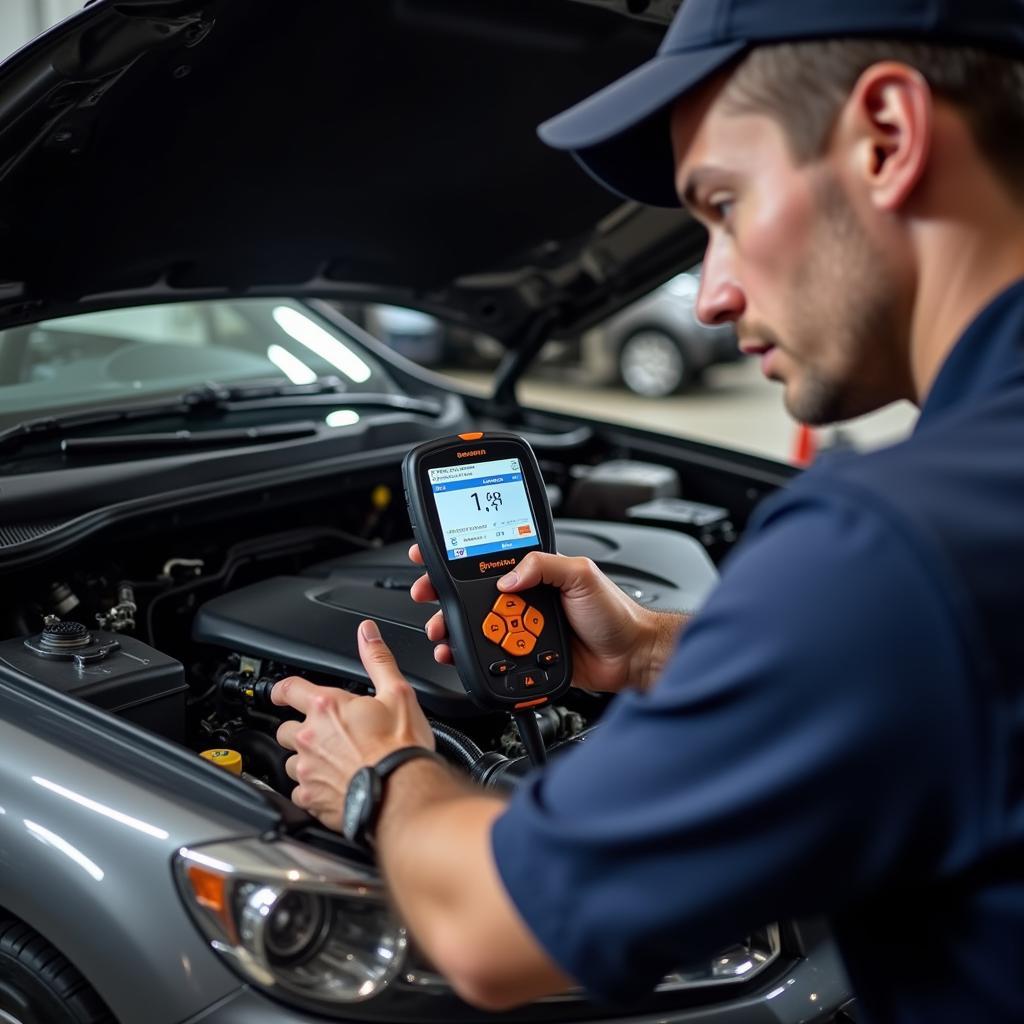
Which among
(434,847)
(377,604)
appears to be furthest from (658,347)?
(434,847)

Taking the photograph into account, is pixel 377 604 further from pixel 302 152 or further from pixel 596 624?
pixel 302 152

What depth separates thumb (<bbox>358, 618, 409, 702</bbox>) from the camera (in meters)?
1.27

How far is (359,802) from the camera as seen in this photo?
112 centimetres

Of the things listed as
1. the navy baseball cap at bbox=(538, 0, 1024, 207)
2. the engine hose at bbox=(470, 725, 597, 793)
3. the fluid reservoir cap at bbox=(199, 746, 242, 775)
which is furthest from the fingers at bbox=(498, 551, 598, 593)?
the navy baseball cap at bbox=(538, 0, 1024, 207)

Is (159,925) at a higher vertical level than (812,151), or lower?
lower

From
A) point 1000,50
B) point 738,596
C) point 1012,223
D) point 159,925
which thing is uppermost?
point 1000,50

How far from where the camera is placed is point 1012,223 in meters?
0.91

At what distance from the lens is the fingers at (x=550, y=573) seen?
1569 millimetres

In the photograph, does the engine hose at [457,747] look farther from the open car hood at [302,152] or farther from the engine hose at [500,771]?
the open car hood at [302,152]

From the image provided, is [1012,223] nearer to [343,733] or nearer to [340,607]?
[343,733]

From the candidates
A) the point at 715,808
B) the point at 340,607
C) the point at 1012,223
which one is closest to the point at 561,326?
the point at 340,607

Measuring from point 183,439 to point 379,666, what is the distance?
97cm

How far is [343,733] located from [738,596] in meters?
0.57

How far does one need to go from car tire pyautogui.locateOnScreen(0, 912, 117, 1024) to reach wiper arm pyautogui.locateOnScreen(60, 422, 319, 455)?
83cm
